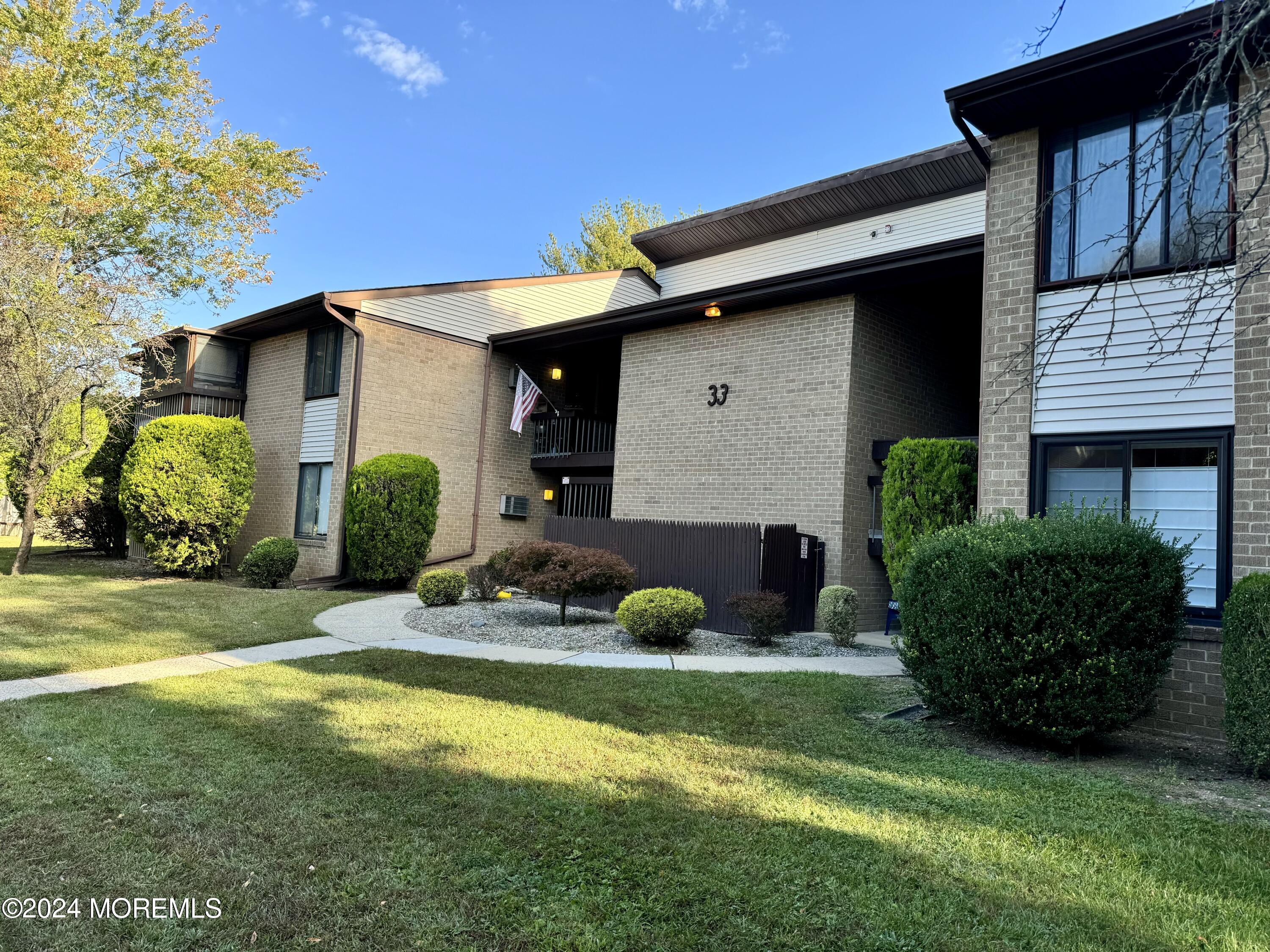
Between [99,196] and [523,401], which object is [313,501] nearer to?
[523,401]

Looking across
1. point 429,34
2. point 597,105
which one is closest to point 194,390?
point 429,34

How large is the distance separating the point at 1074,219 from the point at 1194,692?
4441 mm

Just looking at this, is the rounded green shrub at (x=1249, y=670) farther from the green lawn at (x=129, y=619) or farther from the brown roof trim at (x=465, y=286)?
the brown roof trim at (x=465, y=286)

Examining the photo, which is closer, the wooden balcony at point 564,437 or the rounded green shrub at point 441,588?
the rounded green shrub at point 441,588

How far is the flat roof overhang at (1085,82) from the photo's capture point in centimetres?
682

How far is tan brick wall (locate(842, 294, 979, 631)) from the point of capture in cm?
1260

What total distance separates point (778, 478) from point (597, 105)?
16.5 metres

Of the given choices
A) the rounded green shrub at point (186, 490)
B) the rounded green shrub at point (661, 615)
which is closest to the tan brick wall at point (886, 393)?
the rounded green shrub at point (661, 615)

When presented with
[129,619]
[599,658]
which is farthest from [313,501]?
[599,658]

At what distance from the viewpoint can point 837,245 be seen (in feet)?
53.9

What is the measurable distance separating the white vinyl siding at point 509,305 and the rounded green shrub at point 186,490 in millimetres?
4118

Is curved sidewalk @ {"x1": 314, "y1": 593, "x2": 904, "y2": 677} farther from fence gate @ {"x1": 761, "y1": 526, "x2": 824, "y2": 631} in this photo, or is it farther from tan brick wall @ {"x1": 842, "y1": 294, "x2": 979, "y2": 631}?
tan brick wall @ {"x1": 842, "y1": 294, "x2": 979, "y2": 631}

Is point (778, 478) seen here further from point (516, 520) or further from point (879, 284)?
point (516, 520)

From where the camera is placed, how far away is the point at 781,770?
5016 millimetres
